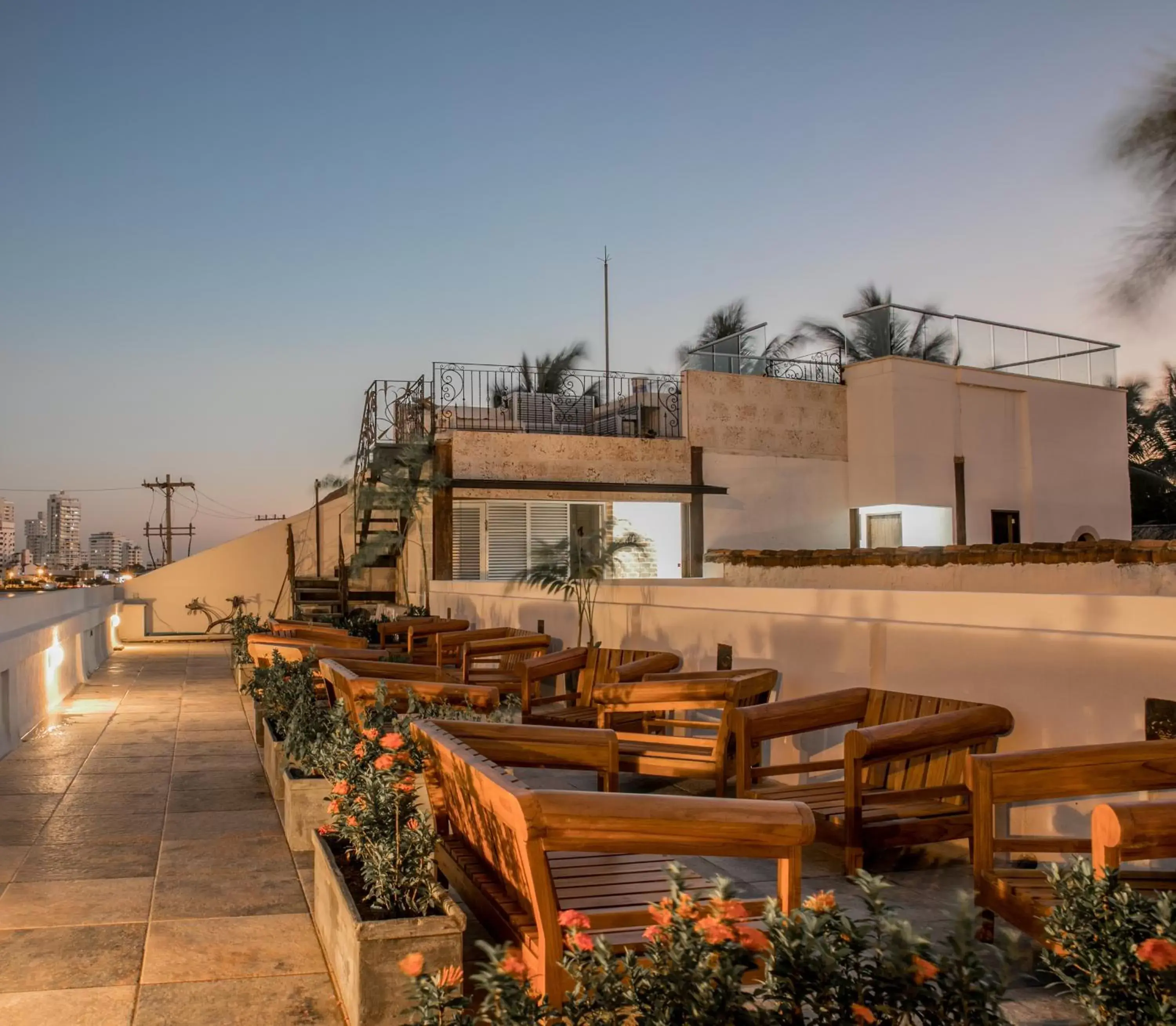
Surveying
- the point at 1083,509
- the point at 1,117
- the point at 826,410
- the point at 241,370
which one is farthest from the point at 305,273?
the point at 1083,509

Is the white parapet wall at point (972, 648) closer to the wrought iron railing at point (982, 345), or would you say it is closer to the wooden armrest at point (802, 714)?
the wooden armrest at point (802, 714)

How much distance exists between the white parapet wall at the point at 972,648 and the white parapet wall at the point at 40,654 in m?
4.82

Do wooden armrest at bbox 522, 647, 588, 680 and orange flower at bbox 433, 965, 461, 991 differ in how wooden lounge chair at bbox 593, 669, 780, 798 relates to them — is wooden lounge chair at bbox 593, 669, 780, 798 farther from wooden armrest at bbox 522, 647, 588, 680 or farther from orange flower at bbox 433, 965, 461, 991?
orange flower at bbox 433, 965, 461, 991

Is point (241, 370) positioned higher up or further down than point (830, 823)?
higher up

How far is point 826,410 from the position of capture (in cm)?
1895

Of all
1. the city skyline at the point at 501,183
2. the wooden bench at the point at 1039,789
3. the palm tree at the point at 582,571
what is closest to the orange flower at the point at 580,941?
the wooden bench at the point at 1039,789

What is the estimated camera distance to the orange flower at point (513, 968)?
6.06ft

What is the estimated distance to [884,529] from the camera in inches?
746

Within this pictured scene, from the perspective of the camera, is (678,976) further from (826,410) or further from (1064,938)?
(826,410)

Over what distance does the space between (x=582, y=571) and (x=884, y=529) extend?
11.6m

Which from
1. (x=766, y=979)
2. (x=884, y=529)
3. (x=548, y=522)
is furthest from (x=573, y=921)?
(x=884, y=529)

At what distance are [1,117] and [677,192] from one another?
12034 millimetres

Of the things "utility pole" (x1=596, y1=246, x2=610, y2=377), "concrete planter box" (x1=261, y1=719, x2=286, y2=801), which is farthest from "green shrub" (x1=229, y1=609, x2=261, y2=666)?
"utility pole" (x1=596, y1=246, x2=610, y2=377)

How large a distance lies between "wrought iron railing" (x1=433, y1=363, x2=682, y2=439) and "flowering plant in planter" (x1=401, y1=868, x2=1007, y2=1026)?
47.4ft
